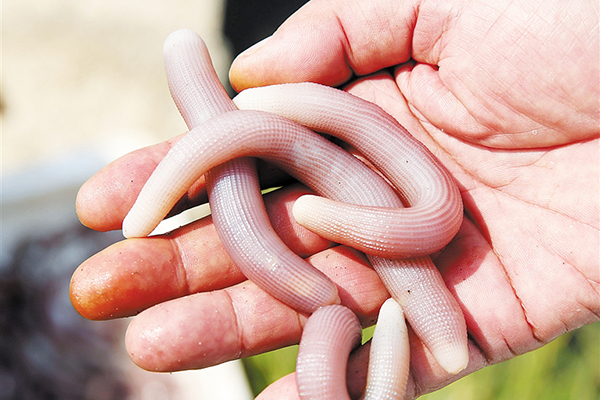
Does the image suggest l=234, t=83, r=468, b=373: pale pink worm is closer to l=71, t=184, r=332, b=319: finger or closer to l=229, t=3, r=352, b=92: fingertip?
l=229, t=3, r=352, b=92: fingertip

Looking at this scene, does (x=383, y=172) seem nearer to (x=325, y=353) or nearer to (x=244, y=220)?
(x=244, y=220)

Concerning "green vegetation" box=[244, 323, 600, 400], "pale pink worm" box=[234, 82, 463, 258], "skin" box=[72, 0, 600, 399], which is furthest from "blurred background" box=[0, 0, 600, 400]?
→ "pale pink worm" box=[234, 82, 463, 258]

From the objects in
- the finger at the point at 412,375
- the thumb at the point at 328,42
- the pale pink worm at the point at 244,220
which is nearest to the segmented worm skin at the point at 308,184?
the pale pink worm at the point at 244,220

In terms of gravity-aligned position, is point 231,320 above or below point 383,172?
below

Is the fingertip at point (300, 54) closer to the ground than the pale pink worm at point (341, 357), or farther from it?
farther from it

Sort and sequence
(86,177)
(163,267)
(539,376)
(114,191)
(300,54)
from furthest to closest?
(86,177)
(539,376)
(300,54)
(114,191)
(163,267)

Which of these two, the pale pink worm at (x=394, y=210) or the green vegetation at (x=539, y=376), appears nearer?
the pale pink worm at (x=394, y=210)

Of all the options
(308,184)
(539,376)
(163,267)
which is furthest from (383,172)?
(539,376)

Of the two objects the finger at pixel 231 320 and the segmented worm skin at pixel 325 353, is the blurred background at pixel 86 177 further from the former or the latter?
the segmented worm skin at pixel 325 353
